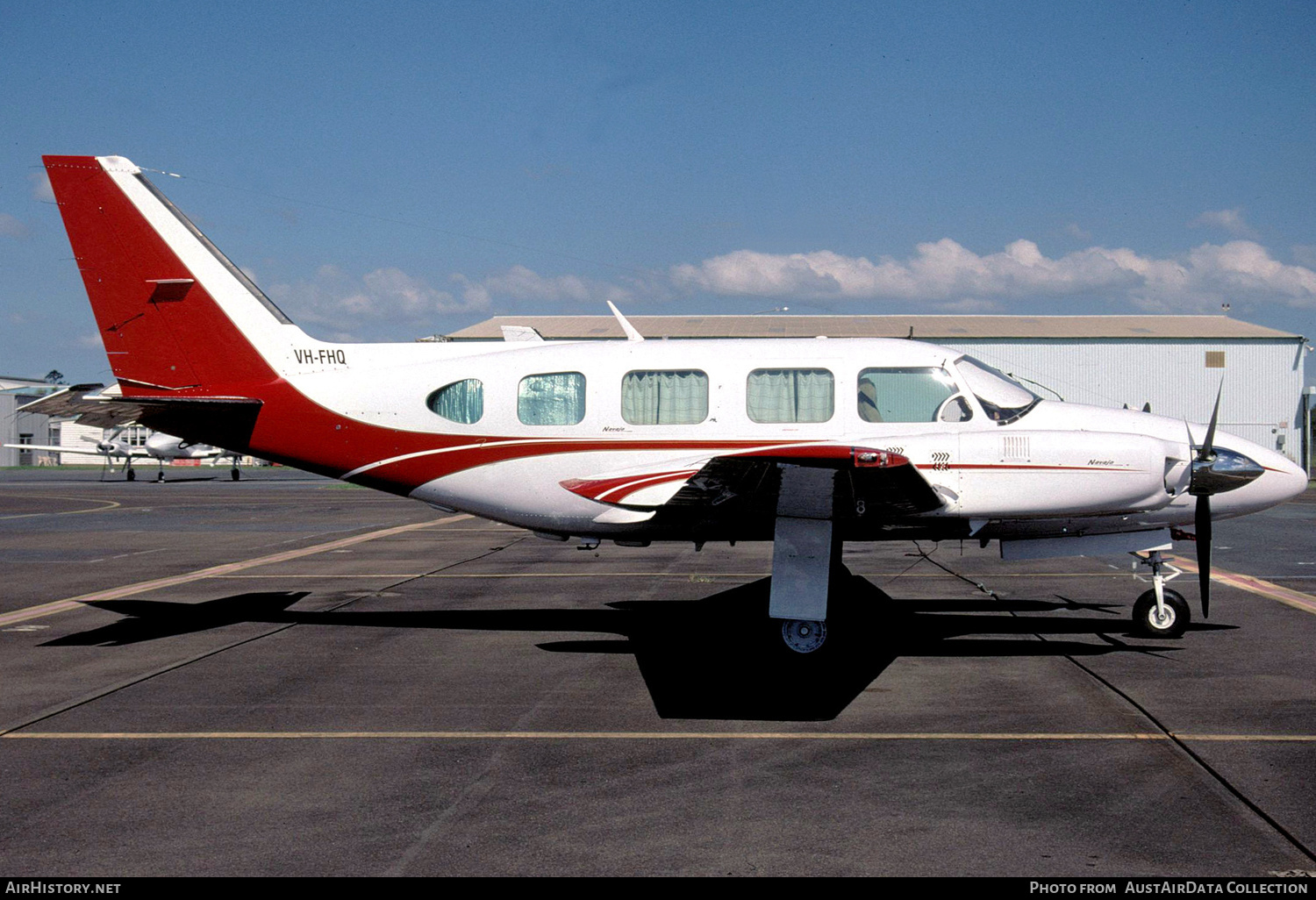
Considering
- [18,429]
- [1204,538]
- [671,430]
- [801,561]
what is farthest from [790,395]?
[18,429]

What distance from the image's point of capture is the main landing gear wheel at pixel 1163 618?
37.9 ft

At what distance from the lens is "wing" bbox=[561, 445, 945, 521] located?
9.06 metres

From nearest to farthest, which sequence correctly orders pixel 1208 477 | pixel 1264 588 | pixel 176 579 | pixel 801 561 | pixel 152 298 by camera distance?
1. pixel 801 561
2. pixel 1208 477
3. pixel 152 298
4. pixel 1264 588
5. pixel 176 579

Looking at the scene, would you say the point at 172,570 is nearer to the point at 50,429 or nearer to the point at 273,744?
the point at 273,744

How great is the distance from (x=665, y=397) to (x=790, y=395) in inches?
55.2

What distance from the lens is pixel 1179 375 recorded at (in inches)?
2343

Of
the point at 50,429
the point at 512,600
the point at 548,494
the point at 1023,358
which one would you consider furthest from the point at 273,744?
the point at 50,429

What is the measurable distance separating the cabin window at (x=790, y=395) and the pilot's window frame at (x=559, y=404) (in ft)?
6.25

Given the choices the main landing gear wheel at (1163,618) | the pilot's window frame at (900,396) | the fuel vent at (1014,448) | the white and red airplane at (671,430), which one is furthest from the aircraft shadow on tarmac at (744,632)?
the fuel vent at (1014,448)

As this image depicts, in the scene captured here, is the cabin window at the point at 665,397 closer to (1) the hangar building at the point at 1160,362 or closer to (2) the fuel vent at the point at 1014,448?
(2) the fuel vent at the point at 1014,448

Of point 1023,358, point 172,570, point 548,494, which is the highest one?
point 1023,358

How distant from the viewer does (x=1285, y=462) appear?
11.3 metres

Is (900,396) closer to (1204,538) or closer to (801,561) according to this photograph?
(801,561)

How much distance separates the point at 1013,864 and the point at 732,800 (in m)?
1.74
